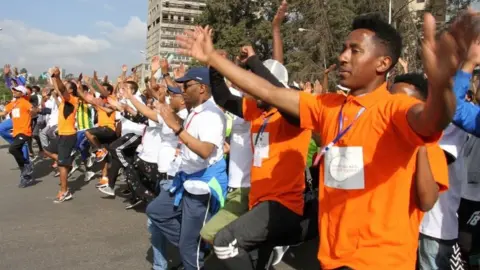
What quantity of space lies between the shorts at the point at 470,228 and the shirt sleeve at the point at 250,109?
5.93ft

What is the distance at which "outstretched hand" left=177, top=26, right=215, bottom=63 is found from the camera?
2408 millimetres

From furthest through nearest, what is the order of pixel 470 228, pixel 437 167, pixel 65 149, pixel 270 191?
pixel 65 149, pixel 470 228, pixel 270 191, pixel 437 167

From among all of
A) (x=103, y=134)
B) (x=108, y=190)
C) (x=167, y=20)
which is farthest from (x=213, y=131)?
(x=167, y=20)

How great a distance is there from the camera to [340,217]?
226 cm

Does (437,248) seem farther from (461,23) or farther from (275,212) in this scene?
(461,23)

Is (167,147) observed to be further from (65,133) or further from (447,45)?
(447,45)

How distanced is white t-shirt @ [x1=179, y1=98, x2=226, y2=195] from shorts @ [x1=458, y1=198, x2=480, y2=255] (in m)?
2.04

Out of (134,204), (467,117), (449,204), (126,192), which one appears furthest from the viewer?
(126,192)

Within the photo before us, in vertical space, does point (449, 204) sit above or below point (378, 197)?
below

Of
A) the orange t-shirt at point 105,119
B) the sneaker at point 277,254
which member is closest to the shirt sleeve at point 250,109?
the sneaker at point 277,254

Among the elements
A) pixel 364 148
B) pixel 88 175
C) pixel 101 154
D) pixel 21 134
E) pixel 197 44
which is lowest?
pixel 88 175

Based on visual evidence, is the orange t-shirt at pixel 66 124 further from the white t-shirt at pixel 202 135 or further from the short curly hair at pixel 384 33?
the short curly hair at pixel 384 33

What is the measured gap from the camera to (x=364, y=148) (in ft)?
7.14

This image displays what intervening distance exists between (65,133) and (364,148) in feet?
24.0
